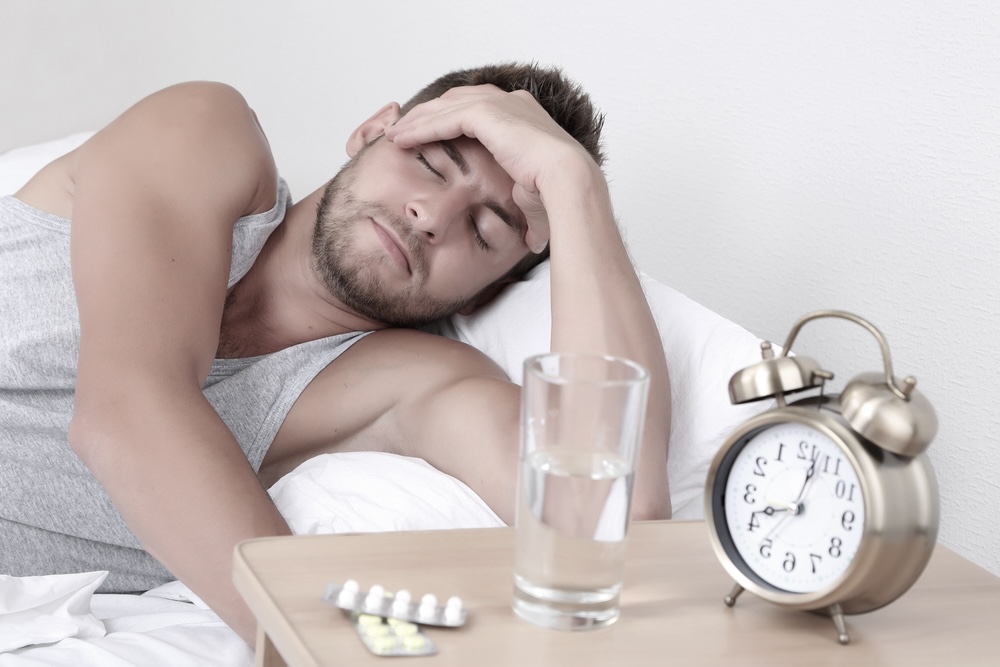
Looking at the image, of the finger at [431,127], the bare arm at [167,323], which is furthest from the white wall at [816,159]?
the bare arm at [167,323]

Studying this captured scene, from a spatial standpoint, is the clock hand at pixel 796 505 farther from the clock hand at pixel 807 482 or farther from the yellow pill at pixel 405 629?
the yellow pill at pixel 405 629

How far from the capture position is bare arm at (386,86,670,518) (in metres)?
1.05

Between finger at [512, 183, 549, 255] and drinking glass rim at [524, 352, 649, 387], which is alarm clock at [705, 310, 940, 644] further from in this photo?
finger at [512, 183, 549, 255]

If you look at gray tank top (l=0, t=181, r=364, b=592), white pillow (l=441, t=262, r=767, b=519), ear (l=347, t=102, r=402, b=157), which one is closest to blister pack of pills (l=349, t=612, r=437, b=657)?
white pillow (l=441, t=262, r=767, b=519)

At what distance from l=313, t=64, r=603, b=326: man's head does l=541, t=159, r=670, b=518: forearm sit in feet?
0.87

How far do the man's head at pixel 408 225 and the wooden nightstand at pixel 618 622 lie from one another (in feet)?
2.28

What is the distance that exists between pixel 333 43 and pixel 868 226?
4.65 ft

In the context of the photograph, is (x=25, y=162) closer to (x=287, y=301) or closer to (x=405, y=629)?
(x=287, y=301)

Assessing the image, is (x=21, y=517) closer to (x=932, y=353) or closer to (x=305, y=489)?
(x=305, y=489)

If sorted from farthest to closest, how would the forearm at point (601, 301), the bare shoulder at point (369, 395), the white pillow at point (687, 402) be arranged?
the bare shoulder at point (369, 395), the white pillow at point (687, 402), the forearm at point (601, 301)

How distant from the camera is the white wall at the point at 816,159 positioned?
1.14m

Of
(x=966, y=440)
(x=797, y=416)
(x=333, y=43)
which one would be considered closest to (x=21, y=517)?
(x=797, y=416)

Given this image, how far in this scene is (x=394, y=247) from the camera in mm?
1448

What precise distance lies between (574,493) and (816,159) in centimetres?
84
